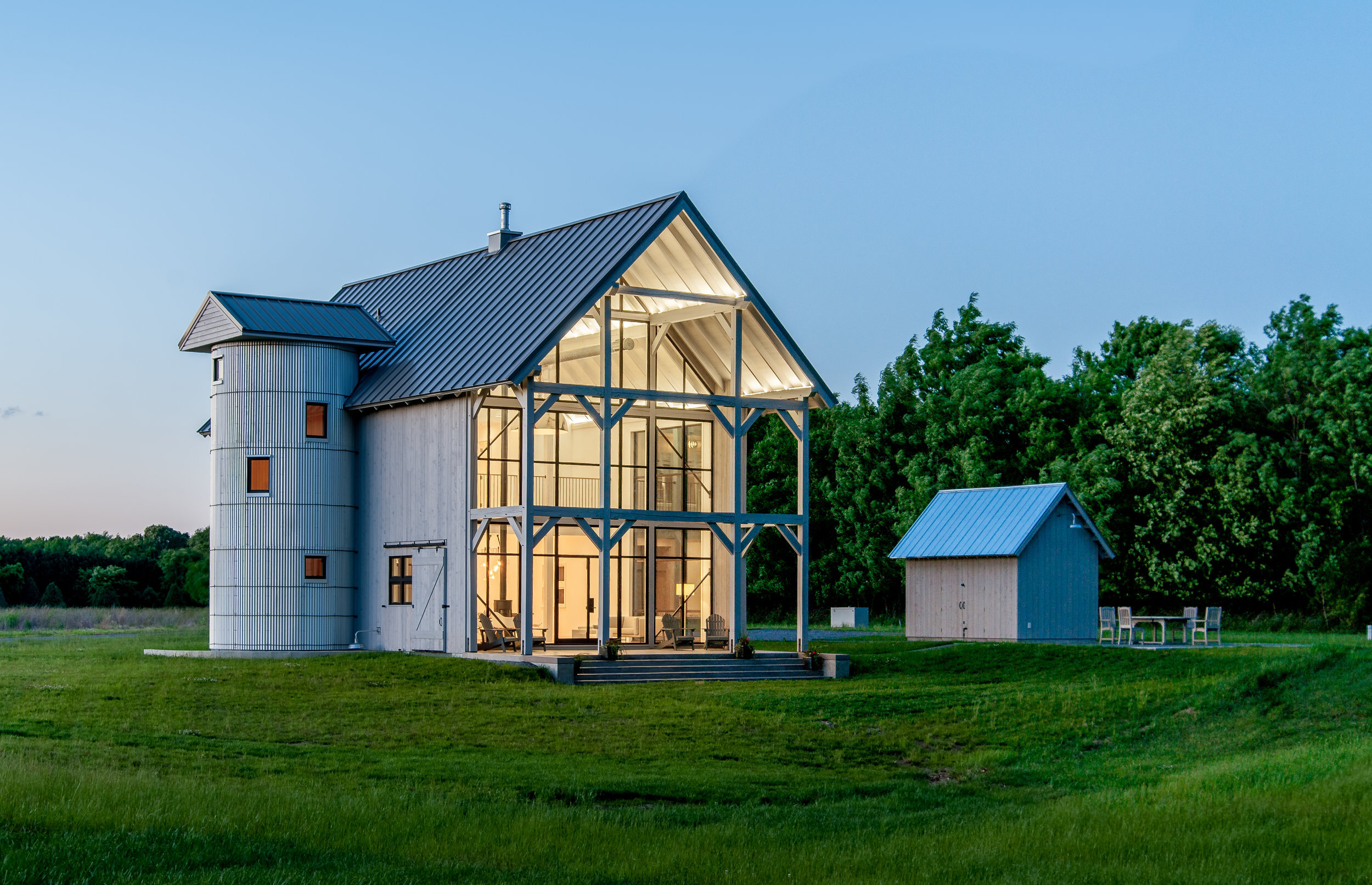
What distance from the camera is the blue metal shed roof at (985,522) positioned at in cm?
4053

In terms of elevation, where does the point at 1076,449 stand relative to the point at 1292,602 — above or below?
above

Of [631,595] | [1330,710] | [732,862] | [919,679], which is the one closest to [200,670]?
[631,595]

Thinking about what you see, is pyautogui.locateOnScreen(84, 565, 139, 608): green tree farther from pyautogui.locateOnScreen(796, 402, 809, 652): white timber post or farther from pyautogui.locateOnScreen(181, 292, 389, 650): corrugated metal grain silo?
pyautogui.locateOnScreen(796, 402, 809, 652): white timber post

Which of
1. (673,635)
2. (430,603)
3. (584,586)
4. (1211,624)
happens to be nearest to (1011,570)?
(1211,624)

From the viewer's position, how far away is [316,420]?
3619 centimetres

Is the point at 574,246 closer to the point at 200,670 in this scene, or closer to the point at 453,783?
the point at 200,670

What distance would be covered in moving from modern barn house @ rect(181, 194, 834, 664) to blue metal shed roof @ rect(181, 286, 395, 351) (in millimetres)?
65

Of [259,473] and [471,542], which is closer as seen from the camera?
[471,542]

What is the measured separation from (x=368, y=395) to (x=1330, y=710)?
21.1 metres

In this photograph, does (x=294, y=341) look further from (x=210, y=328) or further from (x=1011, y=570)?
(x=1011, y=570)

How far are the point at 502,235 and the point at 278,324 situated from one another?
6660 millimetres

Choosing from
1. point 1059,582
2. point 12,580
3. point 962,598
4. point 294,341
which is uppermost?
point 294,341

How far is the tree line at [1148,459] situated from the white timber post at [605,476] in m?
28.1

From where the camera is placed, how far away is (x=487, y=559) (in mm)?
34094
